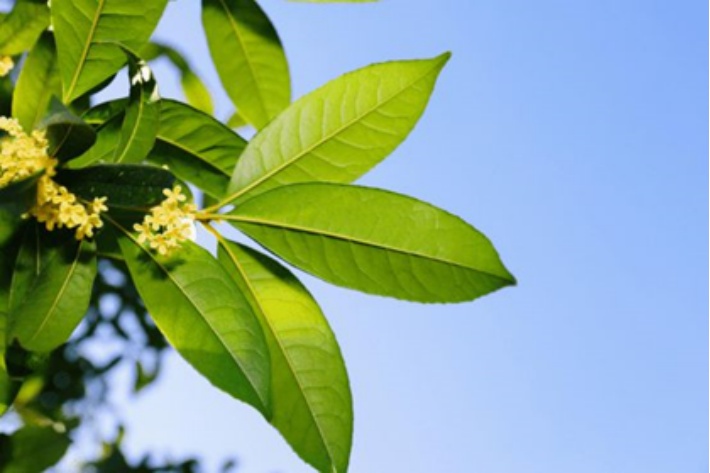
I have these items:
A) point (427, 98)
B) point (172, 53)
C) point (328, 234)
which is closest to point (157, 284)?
point (328, 234)

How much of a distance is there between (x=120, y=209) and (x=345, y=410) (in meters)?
0.43

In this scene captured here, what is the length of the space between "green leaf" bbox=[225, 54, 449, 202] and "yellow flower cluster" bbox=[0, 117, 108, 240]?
0.22 metres

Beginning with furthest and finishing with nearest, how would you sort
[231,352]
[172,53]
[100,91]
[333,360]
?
[172,53] → [100,91] → [333,360] → [231,352]

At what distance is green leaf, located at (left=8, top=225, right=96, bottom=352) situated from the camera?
1.20m

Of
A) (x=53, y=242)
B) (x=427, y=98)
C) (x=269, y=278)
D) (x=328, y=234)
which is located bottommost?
(x=53, y=242)

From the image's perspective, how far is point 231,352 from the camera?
3.77 ft

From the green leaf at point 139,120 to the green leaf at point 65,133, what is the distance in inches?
4.0

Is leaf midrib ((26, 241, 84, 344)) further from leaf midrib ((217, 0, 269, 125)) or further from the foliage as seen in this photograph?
leaf midrib ((217, 0, 269, 125))

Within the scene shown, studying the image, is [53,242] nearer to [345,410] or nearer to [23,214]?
[23,214]

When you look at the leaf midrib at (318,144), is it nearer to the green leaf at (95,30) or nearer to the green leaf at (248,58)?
the green leaf at (95,30)

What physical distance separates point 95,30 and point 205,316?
0.46 metres

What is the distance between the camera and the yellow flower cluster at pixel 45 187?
3.67 feet

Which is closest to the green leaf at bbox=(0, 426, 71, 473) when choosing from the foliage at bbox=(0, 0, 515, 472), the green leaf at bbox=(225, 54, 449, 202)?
the foliage at bbox=(0, 0, 515, 472)

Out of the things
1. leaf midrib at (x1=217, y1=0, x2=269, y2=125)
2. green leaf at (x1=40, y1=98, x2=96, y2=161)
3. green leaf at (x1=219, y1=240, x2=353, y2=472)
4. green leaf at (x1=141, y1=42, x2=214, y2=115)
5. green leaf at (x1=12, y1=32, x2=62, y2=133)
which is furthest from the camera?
green leaf at (x1=141, y1=42, x2=214, y2=115)
